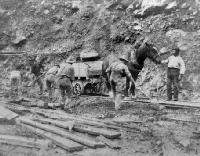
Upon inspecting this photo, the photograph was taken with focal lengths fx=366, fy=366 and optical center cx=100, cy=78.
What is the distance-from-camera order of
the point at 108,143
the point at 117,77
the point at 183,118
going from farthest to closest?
1. the point at 117,77
2. the point at 183,118
3. the point at 108,143

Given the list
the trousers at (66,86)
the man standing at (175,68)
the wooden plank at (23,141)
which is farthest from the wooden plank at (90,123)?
the man standing at (175,68)

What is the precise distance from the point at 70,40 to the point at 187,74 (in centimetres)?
957

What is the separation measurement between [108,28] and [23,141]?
1442 centimetres

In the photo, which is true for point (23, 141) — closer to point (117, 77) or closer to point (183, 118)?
point (183, 118)

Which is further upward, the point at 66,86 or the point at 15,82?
the point at 15,82

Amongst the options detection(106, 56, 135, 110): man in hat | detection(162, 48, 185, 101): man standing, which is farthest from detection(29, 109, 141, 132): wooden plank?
detection(162, 48, 185, 101): man standing

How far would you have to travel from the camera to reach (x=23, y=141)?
304 inches

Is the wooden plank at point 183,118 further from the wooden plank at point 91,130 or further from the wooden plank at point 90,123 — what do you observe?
the wooden plank at point 91,130

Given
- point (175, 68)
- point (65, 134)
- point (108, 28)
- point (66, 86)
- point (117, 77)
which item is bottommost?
point (65, 134)

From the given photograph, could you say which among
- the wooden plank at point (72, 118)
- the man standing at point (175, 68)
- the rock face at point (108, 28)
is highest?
the rock face at point (108, 28)

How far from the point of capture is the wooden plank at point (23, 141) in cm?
749

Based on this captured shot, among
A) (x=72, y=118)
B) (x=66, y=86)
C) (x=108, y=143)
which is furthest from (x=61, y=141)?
(x=66, y=86)

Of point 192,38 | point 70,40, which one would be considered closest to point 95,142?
point 192,38

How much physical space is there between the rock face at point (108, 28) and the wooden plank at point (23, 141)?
8.89 meters
